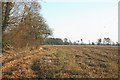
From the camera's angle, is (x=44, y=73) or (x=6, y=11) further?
(x=6, y=11)

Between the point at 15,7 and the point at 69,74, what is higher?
the point at 15,7

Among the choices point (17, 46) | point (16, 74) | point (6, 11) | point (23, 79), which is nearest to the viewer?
point (23, 79)

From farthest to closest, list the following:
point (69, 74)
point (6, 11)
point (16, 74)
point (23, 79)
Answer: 1. point (6, 11)
2. point (69, 74)
3. point (16, 74)
4. point (23, 79)

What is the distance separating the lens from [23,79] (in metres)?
17.2

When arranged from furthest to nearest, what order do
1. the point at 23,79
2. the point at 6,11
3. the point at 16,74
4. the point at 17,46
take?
the point at 17,46, the point at 6,11, the point at 16,74, the point at 23,79

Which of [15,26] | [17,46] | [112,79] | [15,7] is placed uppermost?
[15,7]

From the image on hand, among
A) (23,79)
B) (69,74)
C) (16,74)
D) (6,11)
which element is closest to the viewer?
(23,79)

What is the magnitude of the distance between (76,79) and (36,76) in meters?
2.58

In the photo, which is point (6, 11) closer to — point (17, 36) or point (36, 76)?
point (17, 36)

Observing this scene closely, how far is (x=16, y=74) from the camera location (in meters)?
18.3

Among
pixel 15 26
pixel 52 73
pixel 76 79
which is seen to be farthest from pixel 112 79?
pixel 15 26

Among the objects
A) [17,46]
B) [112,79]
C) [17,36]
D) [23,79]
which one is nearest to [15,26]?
[17,36]

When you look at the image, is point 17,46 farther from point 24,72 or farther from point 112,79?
point 112,79

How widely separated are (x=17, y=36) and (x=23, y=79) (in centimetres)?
918
